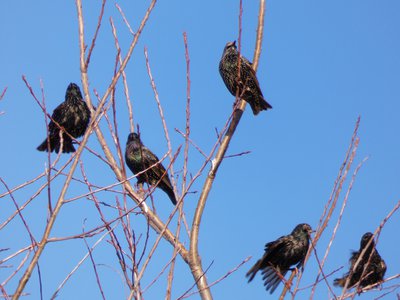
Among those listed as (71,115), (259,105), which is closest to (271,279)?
(259,105)

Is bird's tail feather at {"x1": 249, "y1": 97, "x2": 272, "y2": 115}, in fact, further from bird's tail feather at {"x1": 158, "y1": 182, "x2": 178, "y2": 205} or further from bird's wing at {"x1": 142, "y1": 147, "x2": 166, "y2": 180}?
bird's tail feather at {"x1": 158, "y1": 182, "x2": 178, "y2": 205}

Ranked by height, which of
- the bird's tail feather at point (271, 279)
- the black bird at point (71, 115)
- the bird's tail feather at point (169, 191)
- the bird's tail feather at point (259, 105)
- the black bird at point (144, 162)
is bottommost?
the bird's tail feather at point (271, 279)

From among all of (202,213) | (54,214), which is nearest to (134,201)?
(202,213)

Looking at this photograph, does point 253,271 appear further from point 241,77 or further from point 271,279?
point 241,77

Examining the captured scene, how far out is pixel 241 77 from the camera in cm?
684

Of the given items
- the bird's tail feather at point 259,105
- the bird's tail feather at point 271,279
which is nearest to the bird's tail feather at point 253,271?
the bird's tail feather at point 271,279

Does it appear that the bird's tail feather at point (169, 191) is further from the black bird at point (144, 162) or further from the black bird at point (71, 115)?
the black bird at point (71, 115)

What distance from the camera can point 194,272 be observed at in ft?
11.8

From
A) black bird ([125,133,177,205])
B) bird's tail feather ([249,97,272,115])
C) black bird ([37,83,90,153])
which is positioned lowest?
bird's tail feather ([249,97,272,115])

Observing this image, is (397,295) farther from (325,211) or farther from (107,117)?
(107,117)

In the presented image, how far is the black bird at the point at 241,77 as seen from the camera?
6750 millimetres

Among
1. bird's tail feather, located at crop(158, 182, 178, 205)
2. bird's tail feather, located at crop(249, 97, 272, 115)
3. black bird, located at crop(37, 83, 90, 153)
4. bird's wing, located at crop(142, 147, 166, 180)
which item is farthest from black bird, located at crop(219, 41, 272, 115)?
black bird, located at crop(37, 83, 90, 153)

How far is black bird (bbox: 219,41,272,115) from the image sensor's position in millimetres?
6750

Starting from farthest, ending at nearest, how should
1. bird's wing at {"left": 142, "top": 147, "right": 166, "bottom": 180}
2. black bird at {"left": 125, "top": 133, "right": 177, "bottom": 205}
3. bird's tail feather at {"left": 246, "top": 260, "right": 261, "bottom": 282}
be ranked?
black bird at {"left": 125, "top": 133, "right": 177, "bottom": 205} → bird's wing at {"left": 142, "top": 147, "right": 166, "bottom": 180} → bird's tail feather at {"left": 246, "top": 260, "right": 261, "bottom": 282}
